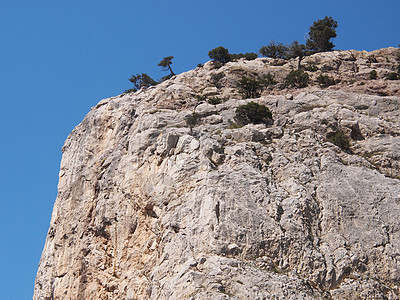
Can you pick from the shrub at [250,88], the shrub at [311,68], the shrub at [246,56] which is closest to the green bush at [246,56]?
the shrub at [246,56]

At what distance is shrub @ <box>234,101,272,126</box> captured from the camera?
40250 millimetres

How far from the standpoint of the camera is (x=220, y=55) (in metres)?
58.8

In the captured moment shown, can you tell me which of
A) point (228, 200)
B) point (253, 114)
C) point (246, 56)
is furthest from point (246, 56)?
point (228, 200)

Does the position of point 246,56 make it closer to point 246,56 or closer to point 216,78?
point 246,56

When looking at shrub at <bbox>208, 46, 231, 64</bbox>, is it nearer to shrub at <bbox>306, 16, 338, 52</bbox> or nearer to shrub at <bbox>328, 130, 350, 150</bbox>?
shrub at <bbox>306, 16, 338, 52</bbox>

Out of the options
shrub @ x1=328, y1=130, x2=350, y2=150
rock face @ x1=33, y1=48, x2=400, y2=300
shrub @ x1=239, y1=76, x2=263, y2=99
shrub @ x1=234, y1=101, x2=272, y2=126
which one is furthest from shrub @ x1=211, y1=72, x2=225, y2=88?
shrub @ x1=328, y1=130, x2=350, y2=150

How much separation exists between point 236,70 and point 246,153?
61.1 feet

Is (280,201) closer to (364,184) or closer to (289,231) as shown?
(289,231)

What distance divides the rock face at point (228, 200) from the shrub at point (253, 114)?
814 millimetres

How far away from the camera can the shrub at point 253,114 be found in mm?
40250

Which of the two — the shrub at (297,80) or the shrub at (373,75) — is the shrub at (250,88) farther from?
the shrub at (373,75)

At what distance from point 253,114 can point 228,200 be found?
10183 millimetres

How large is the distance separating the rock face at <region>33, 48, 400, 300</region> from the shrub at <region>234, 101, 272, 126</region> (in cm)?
81

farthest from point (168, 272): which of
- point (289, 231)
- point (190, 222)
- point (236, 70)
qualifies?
point (236, 70)
